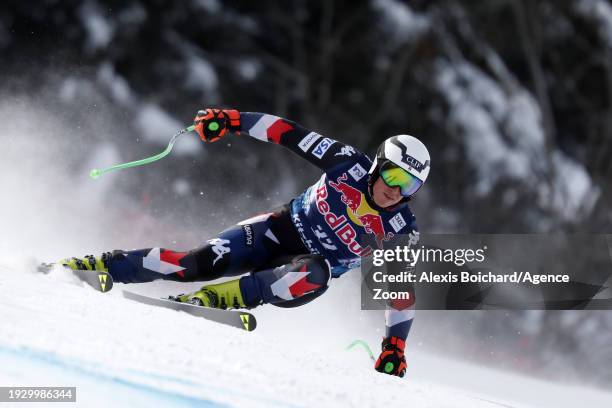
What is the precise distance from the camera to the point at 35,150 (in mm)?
8609

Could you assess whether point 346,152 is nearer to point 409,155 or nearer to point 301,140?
point 301,140

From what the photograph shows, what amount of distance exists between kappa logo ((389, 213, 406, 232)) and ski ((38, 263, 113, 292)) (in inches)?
53.0

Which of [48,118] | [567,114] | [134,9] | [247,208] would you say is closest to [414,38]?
[567,114]

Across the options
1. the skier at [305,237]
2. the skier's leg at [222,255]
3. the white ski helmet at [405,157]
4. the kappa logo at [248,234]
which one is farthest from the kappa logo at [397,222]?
the kappa logo at [248,234]

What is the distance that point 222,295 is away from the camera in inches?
162

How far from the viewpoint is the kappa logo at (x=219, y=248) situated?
4328 millimetres

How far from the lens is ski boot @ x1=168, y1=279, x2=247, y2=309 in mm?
4059

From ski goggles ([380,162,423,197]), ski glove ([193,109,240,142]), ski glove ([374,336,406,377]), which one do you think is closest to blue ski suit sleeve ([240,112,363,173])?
ski glove ([193,109,240,142])

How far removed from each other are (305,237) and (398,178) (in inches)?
23.0

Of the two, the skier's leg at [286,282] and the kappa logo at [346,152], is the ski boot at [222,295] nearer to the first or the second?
the skier's leg at [286,282]

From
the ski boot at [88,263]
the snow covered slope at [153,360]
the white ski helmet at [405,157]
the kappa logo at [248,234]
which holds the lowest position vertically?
the snow covered slope at [153,360]

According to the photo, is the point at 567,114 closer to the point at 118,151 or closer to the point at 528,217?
the point at 528,217

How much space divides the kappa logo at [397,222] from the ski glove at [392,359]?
0.52 meters

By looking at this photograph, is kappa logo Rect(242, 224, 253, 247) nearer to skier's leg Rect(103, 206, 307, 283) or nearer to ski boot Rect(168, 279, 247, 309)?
skier's leg Rect(103, 206, 307, 283)
